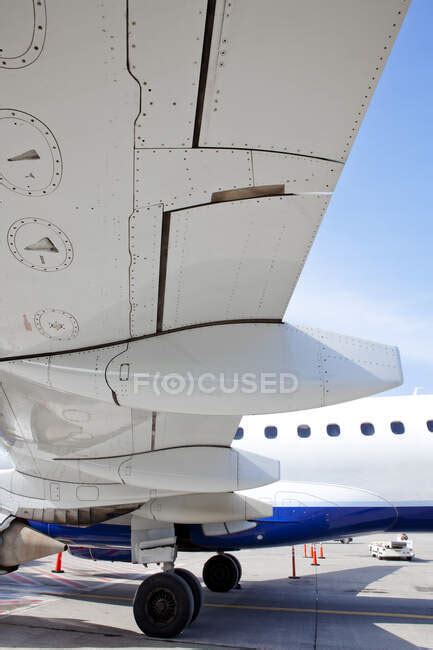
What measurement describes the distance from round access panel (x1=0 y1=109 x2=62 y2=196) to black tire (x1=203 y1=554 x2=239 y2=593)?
954 centimetres

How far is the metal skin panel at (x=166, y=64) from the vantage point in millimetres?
1977

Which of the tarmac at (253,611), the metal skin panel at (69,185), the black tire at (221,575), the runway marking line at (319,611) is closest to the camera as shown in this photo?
the metal skin panel at (69,185)

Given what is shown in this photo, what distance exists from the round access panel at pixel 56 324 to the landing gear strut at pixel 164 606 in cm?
443

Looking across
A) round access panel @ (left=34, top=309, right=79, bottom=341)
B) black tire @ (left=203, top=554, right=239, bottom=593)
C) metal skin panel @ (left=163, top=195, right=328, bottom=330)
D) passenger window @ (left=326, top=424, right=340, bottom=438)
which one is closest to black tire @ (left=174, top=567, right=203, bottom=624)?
black tire @ (left=203, top=554, right=239, bottom=593)

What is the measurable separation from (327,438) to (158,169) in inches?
281

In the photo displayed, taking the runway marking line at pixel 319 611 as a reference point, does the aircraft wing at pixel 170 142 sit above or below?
above

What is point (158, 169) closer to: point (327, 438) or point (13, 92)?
point (13, 92)

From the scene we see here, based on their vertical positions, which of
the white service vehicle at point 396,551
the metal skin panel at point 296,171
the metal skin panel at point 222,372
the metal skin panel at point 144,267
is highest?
the metal skin panel at point 296,171

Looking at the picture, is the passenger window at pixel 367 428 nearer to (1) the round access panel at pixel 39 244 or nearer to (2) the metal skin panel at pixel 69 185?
(2) the metal skin panel at pixel 69 185

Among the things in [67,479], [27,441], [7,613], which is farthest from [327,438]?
[7,613]

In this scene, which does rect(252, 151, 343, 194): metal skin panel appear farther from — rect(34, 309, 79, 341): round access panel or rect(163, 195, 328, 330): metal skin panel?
rect(34, 309, 79, 341): round access panel

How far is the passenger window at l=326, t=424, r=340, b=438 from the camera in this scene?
8812 mm

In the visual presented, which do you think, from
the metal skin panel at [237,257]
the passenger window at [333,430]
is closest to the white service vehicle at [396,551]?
the passenger window at [333,430]

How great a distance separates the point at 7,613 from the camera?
25.7ft
